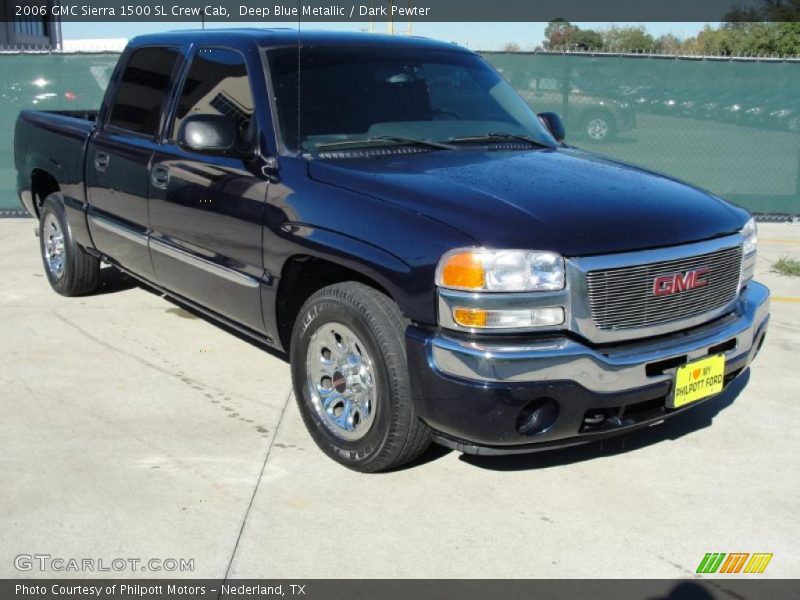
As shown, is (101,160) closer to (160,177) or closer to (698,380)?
(160,177)

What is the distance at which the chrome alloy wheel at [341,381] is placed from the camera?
3.90 m

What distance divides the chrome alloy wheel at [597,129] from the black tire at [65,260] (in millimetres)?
6391

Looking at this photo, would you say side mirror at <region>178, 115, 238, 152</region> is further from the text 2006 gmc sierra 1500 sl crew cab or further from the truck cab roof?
the truck cab roof

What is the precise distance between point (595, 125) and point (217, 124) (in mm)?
7415

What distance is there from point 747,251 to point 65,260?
4831mm

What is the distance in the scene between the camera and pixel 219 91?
4.95 metres

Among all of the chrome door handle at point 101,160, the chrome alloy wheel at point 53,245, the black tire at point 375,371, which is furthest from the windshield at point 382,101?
the chrome alloy wheel at point 53,245

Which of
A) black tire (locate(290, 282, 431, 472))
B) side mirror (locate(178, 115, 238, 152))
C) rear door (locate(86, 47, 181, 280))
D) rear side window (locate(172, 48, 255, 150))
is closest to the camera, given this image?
black tire (locate(290, 282, 431, 472))

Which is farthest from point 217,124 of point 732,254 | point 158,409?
point 732,254

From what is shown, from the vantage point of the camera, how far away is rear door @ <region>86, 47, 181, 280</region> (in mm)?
5461

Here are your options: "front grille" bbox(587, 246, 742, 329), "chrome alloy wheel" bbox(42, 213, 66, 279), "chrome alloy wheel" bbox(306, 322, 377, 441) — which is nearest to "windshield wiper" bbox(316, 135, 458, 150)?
"chrome alloy wheel" bbox(306, 322, 377, 441)

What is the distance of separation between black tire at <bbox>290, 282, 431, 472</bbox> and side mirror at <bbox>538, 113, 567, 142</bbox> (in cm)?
224

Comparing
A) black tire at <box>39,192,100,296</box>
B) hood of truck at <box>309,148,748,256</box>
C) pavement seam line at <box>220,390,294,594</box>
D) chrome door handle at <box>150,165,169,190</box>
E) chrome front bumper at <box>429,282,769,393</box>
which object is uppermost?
hood of truck at <box>309,148,748,256</box>

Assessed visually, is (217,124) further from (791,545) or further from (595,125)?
(595,125)
